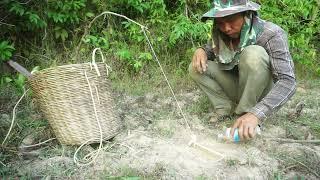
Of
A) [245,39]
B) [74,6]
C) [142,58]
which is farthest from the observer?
[142,58]

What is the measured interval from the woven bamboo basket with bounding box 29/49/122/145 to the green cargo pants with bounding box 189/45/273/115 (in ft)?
3.14

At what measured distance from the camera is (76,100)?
2.66 m

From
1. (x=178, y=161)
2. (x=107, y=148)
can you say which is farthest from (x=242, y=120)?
(x=107, y=148)

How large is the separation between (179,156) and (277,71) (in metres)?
0.90

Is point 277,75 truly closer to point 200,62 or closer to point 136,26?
point 200,62

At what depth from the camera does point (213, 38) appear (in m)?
3.14

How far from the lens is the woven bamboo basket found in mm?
2602

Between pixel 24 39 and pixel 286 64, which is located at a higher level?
pixel 286 64

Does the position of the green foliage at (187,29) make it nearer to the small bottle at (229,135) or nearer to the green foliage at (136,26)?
the green foliage at (136,26)

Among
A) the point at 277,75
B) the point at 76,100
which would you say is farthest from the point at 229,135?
the point at 76,100

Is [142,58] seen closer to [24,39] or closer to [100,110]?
[24,39]

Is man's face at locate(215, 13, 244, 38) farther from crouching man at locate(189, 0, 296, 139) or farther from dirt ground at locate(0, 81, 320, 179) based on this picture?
dirt ground at locate(0, 81, 320, 179)

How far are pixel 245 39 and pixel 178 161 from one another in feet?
3.37

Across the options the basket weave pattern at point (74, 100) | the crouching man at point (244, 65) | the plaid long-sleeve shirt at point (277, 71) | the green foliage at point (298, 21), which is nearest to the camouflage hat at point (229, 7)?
the crouching man at point (244, 65)
